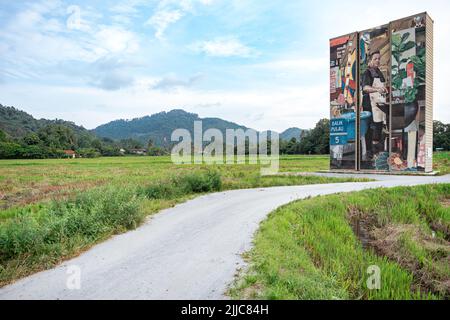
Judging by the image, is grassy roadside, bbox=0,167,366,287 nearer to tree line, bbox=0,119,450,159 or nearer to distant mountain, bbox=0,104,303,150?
tree line, bbox=0,119,450,159


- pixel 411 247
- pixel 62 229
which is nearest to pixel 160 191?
pixel 62 229

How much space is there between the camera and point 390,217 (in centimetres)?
1158

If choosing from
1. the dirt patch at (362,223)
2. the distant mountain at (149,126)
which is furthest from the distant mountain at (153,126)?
the dirt patch at (362,223)

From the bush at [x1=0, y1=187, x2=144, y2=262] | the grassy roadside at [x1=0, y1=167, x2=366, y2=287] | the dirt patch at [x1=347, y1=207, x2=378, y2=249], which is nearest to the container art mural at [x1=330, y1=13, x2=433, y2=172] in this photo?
the dirt patch at [x1=347, y1=207, x2=378, y2=249]

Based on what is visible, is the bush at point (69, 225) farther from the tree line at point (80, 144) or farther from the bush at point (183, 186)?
the tree line at point (80, 144)

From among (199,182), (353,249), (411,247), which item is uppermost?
(199,182)

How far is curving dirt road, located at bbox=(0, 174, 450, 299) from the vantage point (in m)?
4.21

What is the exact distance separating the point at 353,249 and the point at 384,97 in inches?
764

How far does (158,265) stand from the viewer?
5.19 m

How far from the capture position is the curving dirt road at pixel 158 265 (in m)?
4.21

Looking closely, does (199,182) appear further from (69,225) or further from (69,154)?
(69,154)

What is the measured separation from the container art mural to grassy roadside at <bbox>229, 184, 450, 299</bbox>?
30.6ft
